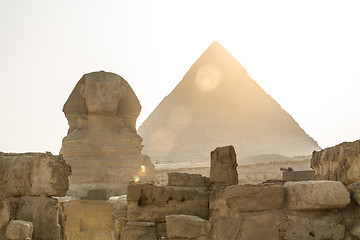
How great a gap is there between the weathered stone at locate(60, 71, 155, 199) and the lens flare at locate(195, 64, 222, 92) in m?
93.7

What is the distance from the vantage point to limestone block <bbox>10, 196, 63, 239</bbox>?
410 centimetres

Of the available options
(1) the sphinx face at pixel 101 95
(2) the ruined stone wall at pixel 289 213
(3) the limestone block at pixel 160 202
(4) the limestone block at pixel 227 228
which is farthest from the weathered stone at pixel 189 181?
(1) the sphinx face at pixel 101 95

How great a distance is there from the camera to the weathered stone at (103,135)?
39.4ft

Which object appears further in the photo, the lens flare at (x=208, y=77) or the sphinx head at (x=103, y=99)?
the lens flare at (x=208, y=77)

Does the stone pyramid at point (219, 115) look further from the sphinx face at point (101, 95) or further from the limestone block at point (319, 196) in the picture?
the limestone block at point (319, 196)

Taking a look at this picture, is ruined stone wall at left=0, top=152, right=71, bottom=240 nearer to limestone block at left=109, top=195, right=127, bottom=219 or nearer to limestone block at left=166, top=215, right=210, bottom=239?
limestone block at left=166, top=215, right=210, bottom=239

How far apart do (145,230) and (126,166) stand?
8.17 meters

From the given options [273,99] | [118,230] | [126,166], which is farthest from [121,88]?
[273,99]

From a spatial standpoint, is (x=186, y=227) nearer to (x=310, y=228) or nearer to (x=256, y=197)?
(x=256, y=197)

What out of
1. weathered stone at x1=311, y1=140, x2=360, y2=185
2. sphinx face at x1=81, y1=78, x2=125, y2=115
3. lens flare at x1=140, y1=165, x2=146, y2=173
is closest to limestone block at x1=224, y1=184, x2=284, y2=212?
weathered stone at x1=311, y1=140, x2=360, y2=185

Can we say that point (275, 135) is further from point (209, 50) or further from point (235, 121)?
point (209, 50)

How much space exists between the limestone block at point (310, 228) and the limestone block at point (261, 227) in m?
0.03

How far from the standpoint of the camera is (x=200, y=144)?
10581 centimetres

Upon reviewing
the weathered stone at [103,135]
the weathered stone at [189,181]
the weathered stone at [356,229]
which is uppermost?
the weathered stone at [103,135]
